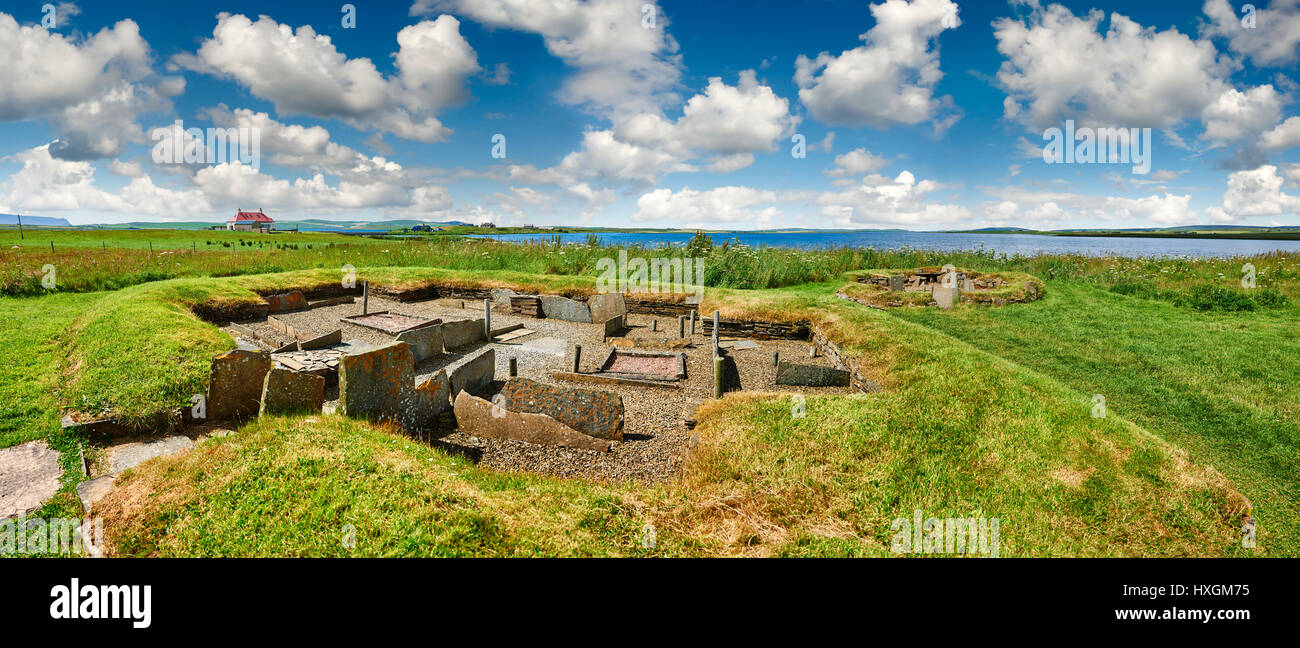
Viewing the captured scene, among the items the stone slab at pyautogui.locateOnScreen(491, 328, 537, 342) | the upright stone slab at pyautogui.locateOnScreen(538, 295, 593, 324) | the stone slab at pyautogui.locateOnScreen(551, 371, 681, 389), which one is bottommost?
the stone slab at pyautogui.locateOnScreen(551, 371, 681, 389)

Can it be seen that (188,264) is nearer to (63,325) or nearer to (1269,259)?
A: (63,325)

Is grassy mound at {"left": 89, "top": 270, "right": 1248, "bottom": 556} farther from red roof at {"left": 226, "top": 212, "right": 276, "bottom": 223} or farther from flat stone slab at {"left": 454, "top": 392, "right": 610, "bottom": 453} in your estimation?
red roof at {"left": 226, "top": 212, "right": 276, "bottom": 223}

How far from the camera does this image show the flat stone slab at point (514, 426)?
669 cm

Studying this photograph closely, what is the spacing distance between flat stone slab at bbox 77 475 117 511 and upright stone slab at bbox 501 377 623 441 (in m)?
3.88

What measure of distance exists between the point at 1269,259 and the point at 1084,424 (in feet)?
99.9

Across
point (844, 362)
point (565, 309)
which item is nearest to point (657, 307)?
point (565, 309)

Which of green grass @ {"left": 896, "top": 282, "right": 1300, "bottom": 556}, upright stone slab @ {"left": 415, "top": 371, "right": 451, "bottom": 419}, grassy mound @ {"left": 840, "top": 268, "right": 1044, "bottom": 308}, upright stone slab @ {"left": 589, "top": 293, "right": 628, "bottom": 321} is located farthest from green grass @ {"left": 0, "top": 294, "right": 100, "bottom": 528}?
grassy mound @ {"left": 840, "top": 268, "right": 1044, "bottom": 308}

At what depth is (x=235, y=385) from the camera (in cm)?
689

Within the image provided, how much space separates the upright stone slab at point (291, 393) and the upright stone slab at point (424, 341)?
4.14 m

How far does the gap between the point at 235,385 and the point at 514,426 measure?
391 centimetres

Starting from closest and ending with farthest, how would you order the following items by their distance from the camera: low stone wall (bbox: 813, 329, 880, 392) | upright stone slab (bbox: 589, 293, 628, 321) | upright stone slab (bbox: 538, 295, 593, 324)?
low stone wall (bbox: 813, 329, 880, 392) → upright stone slab (bbox: 589, 293, 628, 321) → upright stone slab (bbox: 538, 295, 593, 324)

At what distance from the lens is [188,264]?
21422 millimetres

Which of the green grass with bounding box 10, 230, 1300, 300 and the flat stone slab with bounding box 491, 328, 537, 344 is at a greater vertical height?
the green grass with bounding box 10, 230, 1300, 300

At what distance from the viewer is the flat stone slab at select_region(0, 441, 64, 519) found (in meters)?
4.67
